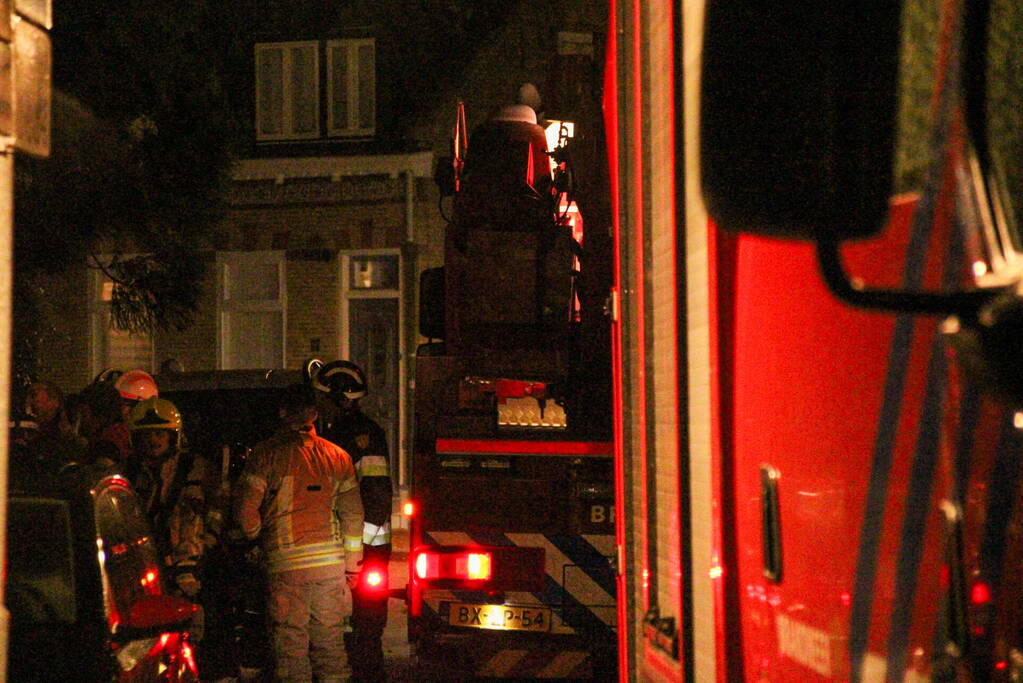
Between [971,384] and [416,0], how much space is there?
59.1 feet

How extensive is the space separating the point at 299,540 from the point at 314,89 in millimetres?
13138

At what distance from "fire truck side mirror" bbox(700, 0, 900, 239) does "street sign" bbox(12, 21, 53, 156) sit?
5.32ft

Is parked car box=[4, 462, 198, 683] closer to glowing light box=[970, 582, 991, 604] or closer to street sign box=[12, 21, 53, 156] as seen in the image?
street sign box=[12, 21, 53, 156]

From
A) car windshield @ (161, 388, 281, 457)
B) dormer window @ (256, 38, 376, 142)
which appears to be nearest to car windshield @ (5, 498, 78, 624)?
car windshield @ (161, 388, 281, 457)

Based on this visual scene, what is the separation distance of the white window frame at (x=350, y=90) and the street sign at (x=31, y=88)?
52.9 ft

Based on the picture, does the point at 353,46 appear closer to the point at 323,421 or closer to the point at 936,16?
the point at 323,421

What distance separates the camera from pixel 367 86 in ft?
61.7

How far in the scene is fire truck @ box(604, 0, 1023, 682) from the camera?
4.63 ft

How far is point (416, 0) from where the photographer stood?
18.6 m

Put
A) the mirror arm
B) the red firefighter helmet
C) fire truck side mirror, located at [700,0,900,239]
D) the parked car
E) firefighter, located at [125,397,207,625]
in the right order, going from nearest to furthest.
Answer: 1. the mirror arm
2. fire truck side mirror, located at [700,0,900,239]
3. the parked car
4. firefighter, located at [125,397,207,625]
5. the red firefighter helmet

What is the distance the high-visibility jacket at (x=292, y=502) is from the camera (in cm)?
679

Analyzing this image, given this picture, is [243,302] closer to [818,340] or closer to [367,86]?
[367,86]

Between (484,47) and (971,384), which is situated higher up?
(484,47)

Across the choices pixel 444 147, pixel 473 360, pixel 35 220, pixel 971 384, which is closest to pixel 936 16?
pixel 971 384
